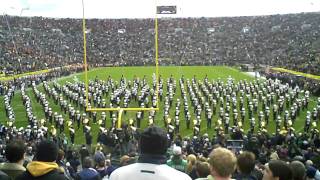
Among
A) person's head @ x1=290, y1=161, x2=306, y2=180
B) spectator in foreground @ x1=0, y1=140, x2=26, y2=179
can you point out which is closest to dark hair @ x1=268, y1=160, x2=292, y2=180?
person's head @ x1=290, y1=161, x2=306, y2=180

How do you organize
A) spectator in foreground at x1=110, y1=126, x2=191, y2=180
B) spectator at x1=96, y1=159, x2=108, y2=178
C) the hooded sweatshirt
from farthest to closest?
spectator at x1=96, y1=159, x2=108, y2=178, the hooded sweatshirt, spectator in foreground at x1=110, y1=126, x2=191, y2=180

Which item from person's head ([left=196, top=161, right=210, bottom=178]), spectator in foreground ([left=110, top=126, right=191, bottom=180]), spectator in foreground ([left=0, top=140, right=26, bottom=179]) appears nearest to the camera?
spectator in foreground ([left=110, top=126, right=191, bottom=180])

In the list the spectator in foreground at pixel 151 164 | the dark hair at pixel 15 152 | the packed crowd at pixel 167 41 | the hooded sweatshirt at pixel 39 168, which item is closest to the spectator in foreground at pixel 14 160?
the dark hair at pixel 15 152

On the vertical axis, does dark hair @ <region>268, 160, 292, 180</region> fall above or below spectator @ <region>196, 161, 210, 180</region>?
above

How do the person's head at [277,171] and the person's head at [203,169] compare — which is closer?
the person's head at [277,171]

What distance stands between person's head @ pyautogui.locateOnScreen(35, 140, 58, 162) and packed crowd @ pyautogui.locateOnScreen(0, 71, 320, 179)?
1 cm

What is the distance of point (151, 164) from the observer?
274 centimetres

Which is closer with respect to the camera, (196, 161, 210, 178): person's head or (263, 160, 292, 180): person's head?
(263, 160, 292, 180): person's head

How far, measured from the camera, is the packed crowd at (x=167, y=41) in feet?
125

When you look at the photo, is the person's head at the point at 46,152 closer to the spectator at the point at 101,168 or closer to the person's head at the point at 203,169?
the person's head at the point at 203,169

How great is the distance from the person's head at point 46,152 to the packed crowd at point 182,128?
0.01 m

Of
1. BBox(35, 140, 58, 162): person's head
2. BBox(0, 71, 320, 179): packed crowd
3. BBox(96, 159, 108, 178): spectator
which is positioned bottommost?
BBox(0, 71, 320, 179): packed crowd

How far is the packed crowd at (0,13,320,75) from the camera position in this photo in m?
38.2

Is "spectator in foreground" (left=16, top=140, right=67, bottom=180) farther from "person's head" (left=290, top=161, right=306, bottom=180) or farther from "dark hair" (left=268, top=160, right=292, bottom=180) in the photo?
"person's head" (left=290, top=161, right=306, bottom=180)
